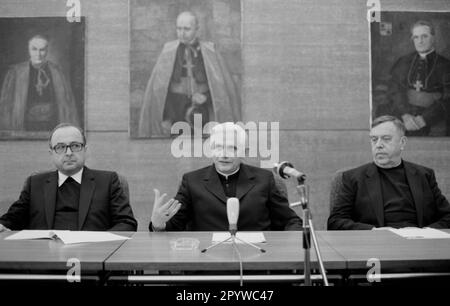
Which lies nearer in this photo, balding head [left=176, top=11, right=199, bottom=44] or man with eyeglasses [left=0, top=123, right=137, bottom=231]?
man with eyeglasses [left=0, top=123, right=137, bottom=231]

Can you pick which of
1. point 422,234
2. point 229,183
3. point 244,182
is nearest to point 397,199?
point 422,234

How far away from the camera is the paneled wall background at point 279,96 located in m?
4.48

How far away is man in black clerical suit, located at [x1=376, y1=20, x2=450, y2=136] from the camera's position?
4.50 meters

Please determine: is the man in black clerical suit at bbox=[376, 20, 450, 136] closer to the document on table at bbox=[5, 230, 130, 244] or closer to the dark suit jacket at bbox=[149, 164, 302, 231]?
the dark suit jacket at bbox=[149, 164, 302, 231]

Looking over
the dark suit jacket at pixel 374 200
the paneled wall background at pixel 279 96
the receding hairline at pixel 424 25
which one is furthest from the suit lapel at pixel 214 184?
the receding hairline at pixel 424 25

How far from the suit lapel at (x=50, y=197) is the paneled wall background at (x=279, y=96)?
4.27 feet

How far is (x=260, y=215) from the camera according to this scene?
3146mm

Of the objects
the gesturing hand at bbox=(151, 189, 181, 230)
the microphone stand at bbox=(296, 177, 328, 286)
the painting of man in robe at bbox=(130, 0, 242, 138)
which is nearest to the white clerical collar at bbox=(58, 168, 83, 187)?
the gesturing hand at bbox=(151, 189, 181, 230)

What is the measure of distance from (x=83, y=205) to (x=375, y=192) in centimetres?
214

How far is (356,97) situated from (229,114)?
4.41 feet

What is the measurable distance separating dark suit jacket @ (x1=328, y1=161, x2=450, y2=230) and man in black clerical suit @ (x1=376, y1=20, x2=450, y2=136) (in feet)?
4.15
